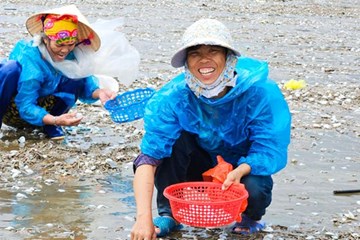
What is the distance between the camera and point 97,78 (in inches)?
266

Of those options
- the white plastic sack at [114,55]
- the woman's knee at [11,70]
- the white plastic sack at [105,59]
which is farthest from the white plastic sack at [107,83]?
the woman's knee at [11,70]

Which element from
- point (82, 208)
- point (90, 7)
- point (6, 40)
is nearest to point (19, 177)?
point (82, 208)

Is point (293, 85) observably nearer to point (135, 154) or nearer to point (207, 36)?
point (135, 154)

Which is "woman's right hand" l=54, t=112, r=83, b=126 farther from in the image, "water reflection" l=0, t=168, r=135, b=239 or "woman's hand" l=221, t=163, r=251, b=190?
"woman's hand" l=221, t=163, r=251, b=190

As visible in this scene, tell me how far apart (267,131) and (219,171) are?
358 mm

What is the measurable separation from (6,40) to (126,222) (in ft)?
26.7

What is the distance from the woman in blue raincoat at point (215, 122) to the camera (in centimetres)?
411

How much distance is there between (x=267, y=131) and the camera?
4.19 meters

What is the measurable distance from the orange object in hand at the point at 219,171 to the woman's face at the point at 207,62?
0.50 metres

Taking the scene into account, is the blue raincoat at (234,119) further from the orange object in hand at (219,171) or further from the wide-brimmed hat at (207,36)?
the wide-brimmed hat at (207,36)

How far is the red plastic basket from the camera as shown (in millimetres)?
3881

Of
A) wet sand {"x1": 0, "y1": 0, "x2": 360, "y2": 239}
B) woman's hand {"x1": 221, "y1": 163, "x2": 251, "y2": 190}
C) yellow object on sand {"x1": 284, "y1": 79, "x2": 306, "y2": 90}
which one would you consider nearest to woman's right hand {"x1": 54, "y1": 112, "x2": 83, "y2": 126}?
wet sand {"x1": 0, "y1": 0, "x2": 360, "y2": 239}

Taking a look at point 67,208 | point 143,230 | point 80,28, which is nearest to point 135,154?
point 80,28

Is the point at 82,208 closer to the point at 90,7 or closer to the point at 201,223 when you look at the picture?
the point at 201,223
